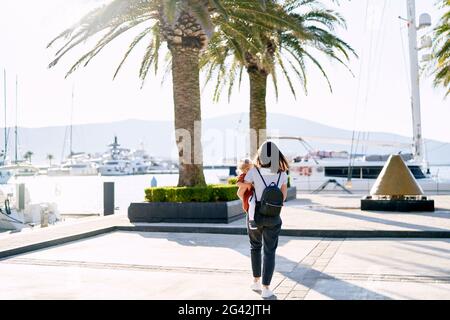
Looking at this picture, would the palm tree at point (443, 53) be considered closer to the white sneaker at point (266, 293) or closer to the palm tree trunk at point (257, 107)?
the palm tree trunk at point (257, 107)

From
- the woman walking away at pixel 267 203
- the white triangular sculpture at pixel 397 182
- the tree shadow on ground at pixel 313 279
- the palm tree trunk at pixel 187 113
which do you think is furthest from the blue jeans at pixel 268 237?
the white triangular sculpture at pixel 397 182

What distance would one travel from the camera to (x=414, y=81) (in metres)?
30.0

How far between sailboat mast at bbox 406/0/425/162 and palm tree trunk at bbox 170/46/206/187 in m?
18.9

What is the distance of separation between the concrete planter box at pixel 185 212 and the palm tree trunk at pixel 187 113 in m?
1.35

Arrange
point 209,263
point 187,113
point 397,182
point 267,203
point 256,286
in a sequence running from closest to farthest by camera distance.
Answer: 1. point 267,203
2. point 256,286
3. point 209,263
4. point 187,113
5. point 397,182

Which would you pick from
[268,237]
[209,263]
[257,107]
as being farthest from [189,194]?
[257,107]

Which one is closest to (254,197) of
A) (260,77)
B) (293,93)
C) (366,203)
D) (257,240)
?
(257,240)

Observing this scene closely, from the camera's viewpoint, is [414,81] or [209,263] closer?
[209,263]

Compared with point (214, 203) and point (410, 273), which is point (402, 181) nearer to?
point (214, 203)

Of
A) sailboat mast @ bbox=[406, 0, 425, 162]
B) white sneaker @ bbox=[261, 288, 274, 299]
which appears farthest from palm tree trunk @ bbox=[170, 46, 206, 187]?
sailboat mast @ bbox=[406, 0, 425, 162]

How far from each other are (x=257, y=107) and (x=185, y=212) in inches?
359

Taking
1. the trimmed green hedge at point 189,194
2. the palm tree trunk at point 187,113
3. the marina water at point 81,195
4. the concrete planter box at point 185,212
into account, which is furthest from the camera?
the marina water at point 81,195

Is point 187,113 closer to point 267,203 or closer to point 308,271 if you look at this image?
point 308,271

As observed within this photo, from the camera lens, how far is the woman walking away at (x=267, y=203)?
6.09m
